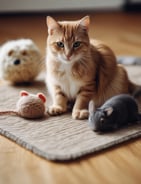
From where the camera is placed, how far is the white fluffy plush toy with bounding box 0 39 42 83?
2.33 metres

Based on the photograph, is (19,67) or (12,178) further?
(19,67)

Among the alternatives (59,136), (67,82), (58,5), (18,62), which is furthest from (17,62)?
(58,5)

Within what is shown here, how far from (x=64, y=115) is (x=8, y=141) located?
0.32 metres

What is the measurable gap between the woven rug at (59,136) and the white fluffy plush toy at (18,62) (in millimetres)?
459

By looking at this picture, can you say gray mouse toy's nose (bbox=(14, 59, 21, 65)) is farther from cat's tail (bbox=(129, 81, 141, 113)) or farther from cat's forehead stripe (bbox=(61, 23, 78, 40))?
cat's tail (bbox=(129, 81, 141, 113))

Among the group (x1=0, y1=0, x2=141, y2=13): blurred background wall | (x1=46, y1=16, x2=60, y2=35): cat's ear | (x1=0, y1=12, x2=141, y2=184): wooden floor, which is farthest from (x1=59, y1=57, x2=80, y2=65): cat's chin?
(x1=0, y1=0, x2=141, y2=13): blurred background wall

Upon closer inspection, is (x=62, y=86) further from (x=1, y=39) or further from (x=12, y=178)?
(x=1, y=39)

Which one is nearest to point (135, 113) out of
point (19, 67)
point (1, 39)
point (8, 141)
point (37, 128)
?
point (37, 128)

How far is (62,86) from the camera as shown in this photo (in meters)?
2.00

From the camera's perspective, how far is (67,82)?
1979 mm

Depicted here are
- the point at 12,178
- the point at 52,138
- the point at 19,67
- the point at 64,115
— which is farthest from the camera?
the point at 19,67

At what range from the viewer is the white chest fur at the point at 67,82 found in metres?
1.95

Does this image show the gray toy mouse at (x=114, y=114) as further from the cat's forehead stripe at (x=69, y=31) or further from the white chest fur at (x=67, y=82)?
the cat's forehead stripe at (x=69, y=31)

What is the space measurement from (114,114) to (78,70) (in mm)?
299
